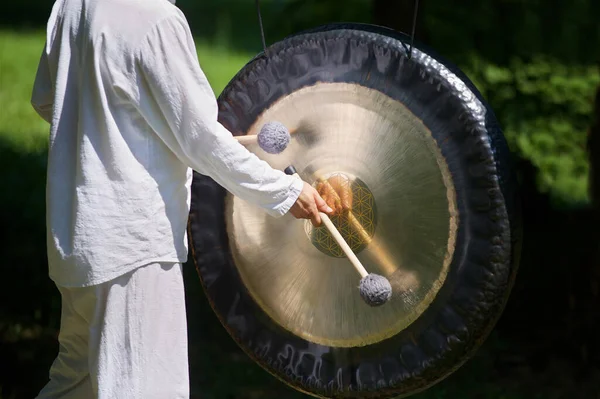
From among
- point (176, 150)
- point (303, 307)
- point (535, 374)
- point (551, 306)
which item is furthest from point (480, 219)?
point (551, 306)

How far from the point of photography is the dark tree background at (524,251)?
431 centimetres

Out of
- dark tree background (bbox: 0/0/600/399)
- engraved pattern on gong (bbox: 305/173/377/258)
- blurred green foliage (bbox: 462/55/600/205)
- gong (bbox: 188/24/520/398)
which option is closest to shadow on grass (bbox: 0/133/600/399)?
dark tree background (bbox: 0/0/600/399)

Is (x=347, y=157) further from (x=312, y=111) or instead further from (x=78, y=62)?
(x=78, y=62)

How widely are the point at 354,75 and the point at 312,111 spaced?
6.1 inches

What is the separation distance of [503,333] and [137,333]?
256 cm

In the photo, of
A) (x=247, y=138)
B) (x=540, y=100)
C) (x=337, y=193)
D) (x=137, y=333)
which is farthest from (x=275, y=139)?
(x=540, y=100)

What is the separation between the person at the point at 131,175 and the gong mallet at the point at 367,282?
10 centimetres

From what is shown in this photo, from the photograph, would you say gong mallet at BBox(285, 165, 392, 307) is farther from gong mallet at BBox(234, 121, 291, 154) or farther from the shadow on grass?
the shadow on grass

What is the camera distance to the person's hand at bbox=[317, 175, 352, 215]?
2820mm

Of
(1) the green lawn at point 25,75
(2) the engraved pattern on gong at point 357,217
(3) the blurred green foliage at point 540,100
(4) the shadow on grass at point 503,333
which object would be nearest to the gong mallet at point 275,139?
(2) the engraved pattern on gong at point 357,217

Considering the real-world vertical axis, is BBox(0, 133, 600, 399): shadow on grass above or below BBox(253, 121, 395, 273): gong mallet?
below

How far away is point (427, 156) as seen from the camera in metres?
2.75

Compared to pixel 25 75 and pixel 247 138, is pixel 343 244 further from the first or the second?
pixel 25 75

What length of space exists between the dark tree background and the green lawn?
1907 mm
